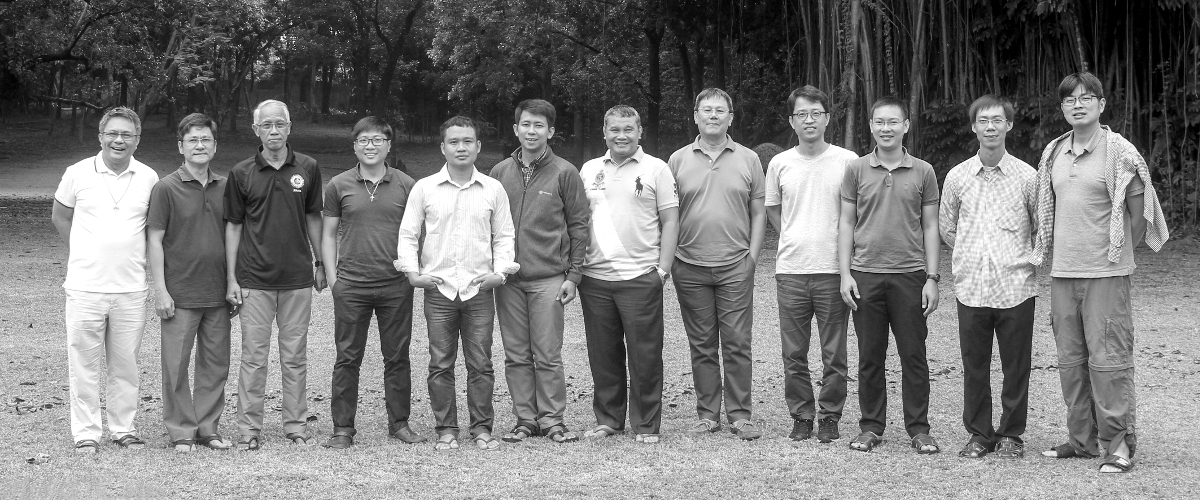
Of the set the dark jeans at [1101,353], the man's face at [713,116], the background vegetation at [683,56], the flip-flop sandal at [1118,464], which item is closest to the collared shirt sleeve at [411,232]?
the man's face at [713,116]

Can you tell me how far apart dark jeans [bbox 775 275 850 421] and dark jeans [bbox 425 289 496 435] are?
1271 mm

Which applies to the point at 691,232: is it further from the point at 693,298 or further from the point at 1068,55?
the point at 1068,55

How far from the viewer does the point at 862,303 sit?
4402mm

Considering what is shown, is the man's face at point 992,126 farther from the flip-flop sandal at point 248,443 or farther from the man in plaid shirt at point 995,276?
the flip-flop sandal at point 248,443

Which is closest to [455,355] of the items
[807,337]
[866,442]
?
[807,337]

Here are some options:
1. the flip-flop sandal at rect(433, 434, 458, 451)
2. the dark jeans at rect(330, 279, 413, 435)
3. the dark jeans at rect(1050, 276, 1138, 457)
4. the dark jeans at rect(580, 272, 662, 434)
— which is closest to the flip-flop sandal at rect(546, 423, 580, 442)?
the dark jeans at rect(580, 272, 662, 434)

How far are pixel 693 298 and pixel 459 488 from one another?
1.39 m

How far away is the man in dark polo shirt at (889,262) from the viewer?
4.33 m

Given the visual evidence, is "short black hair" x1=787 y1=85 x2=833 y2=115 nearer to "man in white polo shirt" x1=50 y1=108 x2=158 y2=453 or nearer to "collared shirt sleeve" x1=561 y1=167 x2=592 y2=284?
"collared shirt sleeve" x1=561 y1=167 x2=592 y2=284

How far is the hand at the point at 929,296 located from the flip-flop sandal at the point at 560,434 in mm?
1560

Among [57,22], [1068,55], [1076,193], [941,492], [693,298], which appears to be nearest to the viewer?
[941,492]

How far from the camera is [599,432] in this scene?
15.3ft

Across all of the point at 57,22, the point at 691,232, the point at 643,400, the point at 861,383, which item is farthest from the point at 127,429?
the point at 57,22

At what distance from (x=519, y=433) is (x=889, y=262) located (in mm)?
1709
